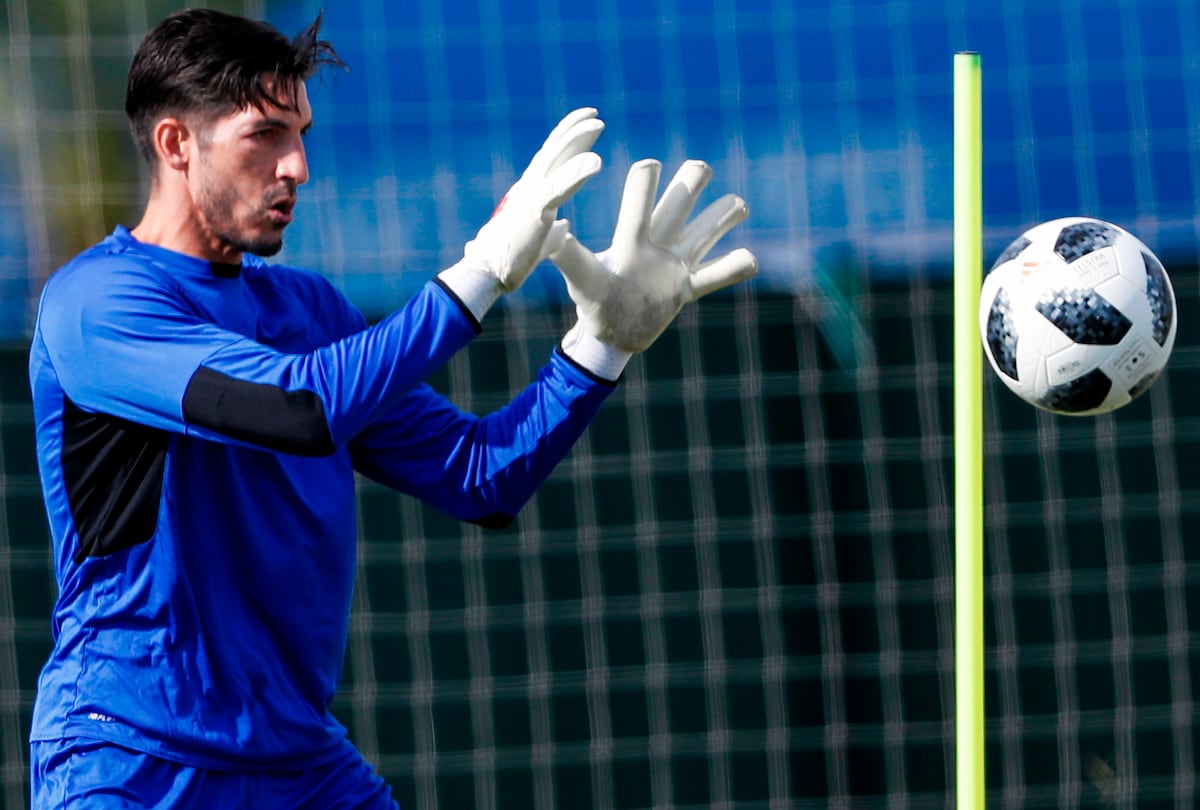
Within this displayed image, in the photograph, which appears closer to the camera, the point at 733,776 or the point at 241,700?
the point at 241,700

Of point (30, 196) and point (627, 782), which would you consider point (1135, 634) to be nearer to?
point (627, 782)

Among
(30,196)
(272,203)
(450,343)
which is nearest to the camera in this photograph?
(450,343)

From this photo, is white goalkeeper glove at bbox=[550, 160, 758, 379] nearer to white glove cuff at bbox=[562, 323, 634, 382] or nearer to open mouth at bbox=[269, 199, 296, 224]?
white glove cuff at bbox=[562, 323, 634, 382]

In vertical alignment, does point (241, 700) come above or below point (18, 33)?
below

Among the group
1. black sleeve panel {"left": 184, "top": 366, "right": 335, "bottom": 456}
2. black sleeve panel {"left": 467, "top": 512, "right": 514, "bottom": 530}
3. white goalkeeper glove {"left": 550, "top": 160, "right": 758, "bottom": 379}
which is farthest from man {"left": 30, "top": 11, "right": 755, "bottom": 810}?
black sleeve panel {"left": 467, "top": 512, "right": 514, "bottom": 530}

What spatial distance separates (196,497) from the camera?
7.46 ft

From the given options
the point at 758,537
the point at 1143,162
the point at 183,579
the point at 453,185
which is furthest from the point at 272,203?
the point at 1143,162

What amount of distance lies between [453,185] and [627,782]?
182 cm

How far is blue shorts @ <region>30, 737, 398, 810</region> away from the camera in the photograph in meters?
2.19

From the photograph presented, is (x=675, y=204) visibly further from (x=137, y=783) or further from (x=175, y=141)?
(x=137, y=783)

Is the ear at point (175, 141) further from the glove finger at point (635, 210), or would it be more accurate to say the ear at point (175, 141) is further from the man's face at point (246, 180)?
the glove finger at point (635, 210)

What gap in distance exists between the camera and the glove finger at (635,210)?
8.55 ft

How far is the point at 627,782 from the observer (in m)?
4.62

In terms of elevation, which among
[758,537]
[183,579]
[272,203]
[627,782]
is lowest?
[627,782]
